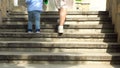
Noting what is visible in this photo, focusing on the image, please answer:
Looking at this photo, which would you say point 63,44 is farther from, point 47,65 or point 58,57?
point 47,65

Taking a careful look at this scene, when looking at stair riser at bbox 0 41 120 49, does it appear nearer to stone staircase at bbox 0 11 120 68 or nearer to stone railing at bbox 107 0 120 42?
stone staircase at bbox 0 11 120 68

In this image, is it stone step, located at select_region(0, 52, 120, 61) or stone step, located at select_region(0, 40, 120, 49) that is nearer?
stone step, located at select_region(0, 52, 120, 61)

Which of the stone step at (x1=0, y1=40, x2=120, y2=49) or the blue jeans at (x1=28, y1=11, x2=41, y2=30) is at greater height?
the blue jeans at (x1=28, y1=11, x2=41, y2=30)

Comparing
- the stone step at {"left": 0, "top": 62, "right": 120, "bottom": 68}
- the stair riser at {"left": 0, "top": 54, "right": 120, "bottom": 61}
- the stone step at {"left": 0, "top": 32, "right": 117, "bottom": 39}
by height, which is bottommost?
the stone step at {"left": 0, "top": 62, "right": 120, "bottom": 68}

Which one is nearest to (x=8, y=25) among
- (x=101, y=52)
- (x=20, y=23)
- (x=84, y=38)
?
(x=20, y=23)

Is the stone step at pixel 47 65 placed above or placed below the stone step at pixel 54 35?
below

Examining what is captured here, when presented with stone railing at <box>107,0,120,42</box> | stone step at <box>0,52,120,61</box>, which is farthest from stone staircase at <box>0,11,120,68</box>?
stone railing at <box>107,0,120,42</box>

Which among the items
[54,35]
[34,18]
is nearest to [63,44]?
[54,35]

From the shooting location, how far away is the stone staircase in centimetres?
670

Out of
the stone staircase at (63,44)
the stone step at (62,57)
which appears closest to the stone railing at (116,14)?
the stone staircase at (63,44)

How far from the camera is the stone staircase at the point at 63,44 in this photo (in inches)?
264

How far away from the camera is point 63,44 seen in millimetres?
7250

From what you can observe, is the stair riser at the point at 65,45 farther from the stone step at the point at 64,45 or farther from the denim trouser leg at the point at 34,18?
the denim trouser leg at the point at 34,18

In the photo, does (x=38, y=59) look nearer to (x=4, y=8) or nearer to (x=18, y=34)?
(x=18, y=34)
